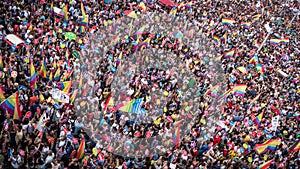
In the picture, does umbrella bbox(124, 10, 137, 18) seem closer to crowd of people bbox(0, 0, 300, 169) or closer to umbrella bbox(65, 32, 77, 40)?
crowd of people bbox(0, 0, 300, 169)

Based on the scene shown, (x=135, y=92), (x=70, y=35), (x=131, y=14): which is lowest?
(x=135, y=92)

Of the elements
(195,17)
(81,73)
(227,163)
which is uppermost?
(195,17)

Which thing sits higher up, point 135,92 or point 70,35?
point 70,35

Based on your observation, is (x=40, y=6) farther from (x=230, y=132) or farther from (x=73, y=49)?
(x=230, y=132)

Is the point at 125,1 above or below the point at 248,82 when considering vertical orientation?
above

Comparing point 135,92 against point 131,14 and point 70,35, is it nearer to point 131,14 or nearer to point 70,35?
point 70,35

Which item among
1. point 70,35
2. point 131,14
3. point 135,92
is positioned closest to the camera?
point 135,92

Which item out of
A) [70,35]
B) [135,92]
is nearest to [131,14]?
[70,35]

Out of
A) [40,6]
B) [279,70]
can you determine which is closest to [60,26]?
[40,6]
